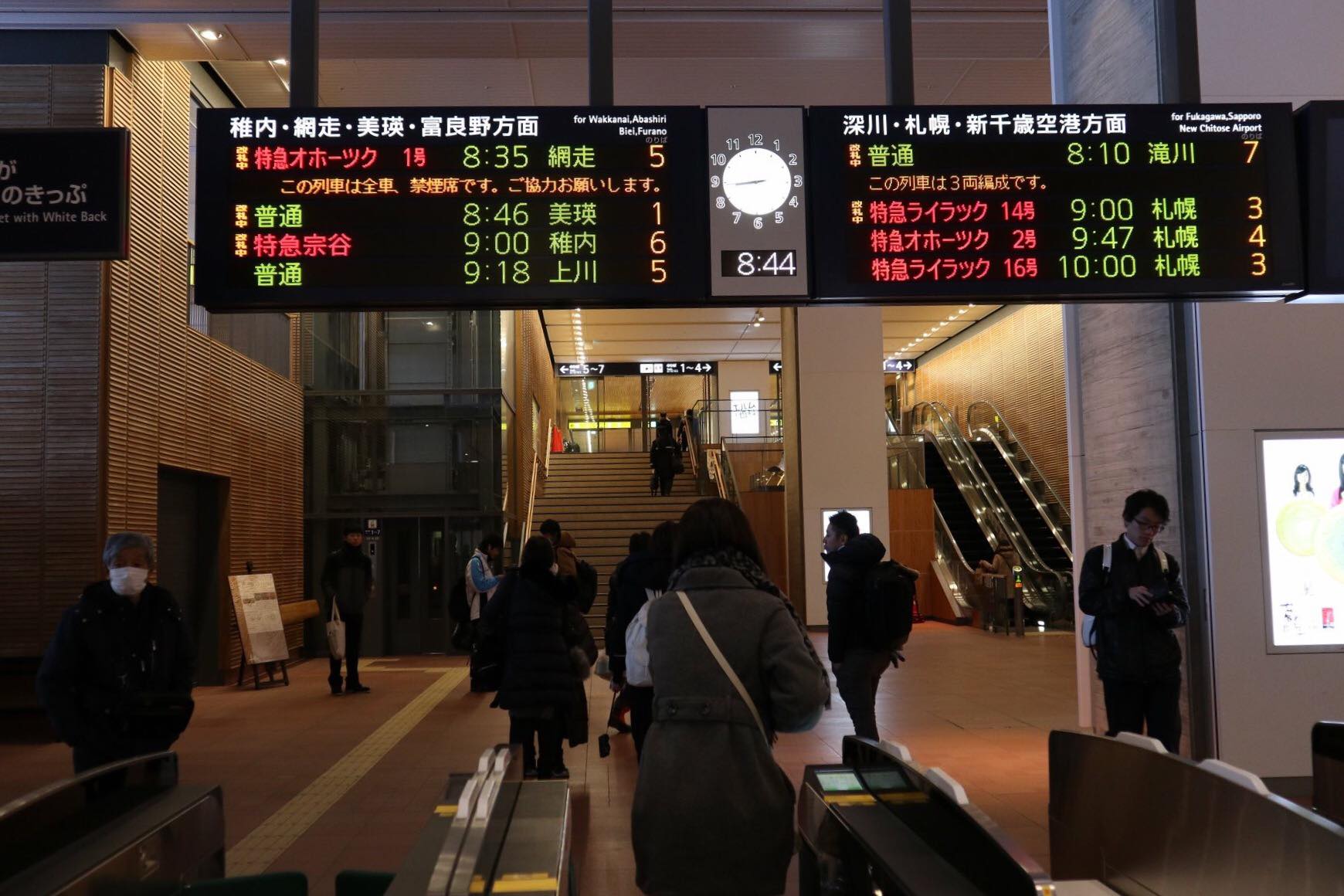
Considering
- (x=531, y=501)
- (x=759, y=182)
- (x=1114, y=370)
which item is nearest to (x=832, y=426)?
(x=531, y=501)

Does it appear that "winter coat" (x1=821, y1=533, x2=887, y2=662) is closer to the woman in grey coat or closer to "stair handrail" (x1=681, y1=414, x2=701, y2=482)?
the woman in grey coat

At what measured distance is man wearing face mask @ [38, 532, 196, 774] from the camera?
14.5ft

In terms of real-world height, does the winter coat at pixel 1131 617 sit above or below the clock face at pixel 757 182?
below

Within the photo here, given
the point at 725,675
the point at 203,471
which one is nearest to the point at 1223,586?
the point at 725,675

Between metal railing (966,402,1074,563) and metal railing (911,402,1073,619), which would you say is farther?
metal railing (966,402,1074,563)

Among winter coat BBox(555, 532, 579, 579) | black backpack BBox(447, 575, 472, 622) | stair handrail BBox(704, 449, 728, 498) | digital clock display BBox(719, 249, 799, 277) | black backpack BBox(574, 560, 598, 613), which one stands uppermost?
digital clock display BBox(719, 249, 799, 277)

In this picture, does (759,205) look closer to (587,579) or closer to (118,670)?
(118,670)

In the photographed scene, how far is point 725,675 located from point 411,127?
3.11m

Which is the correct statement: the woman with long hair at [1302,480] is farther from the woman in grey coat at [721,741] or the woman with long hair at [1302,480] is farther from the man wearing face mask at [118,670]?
the man wearing face mask at [118,670]

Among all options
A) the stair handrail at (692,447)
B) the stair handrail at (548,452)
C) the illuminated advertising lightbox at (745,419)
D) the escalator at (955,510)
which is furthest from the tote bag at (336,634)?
the illuminated advertising lightbox at (745,419)

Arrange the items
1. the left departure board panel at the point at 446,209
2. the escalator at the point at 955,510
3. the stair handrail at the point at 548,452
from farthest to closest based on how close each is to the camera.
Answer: the stair handrail at the point at 548,452 → the escalator at the point at 955,510 → the left departure board panel at the point at 446,209

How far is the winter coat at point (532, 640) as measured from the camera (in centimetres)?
647

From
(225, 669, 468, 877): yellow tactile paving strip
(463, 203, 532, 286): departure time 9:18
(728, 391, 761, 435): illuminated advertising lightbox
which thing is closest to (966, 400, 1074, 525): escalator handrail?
(728, 391, 761, 435): illuminated advertising lightbox

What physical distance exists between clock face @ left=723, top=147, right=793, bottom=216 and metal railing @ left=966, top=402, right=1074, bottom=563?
15.8 metres
